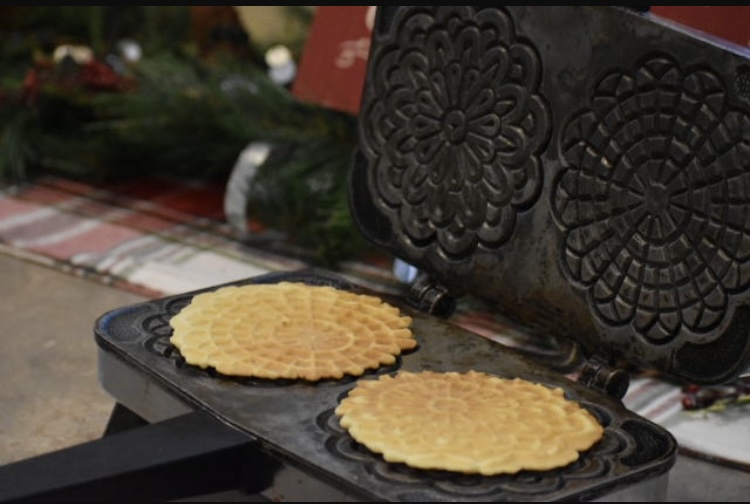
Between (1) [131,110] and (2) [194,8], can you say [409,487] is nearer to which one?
(1) [131,110]

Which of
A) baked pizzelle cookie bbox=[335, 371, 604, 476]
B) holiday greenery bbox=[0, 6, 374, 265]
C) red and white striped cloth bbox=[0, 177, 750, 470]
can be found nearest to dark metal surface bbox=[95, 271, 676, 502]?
baked pizzelle cookie bbox=[335, 371, 604, 476]

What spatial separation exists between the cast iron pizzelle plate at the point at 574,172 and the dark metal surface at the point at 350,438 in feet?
0.22

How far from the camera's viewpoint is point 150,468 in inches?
40.9

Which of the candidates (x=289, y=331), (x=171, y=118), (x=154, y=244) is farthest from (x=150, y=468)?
(x=171, y=118)

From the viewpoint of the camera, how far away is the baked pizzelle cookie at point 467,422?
103 centimetres

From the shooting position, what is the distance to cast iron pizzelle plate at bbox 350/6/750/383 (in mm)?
1130

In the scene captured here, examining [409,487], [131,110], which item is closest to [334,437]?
[409,487]

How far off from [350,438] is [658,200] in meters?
0.31

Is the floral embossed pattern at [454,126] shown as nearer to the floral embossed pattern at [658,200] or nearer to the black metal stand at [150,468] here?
the floral embossed pattern at [658,200]

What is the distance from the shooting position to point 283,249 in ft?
7.06

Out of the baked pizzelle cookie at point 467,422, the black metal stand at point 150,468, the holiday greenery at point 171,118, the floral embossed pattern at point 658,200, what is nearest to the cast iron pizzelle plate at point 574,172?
the floral embossed pattern at point 658,200

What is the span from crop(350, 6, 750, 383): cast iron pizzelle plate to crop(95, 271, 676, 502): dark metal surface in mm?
66

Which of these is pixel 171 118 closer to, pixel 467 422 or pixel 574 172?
pixel 574 172

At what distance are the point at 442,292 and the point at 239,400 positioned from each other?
0.98ft
